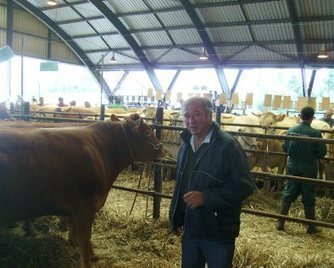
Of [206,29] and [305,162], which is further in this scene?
[206,29]

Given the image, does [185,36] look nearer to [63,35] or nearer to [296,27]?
[296,27]

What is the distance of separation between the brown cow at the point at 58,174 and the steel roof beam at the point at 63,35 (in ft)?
76.8

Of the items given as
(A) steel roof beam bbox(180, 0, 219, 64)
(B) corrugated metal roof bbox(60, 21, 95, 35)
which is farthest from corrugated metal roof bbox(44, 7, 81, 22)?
(A) steel roof beam bbox(180, 0, 219, 64)

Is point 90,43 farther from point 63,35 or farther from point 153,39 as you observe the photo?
point 153,39

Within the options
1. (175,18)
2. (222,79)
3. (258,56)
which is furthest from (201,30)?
(222,79)

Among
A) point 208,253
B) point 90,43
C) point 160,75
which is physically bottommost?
point 208,253

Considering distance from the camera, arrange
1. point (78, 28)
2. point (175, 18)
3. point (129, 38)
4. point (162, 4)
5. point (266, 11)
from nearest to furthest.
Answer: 1. point (266, 11)
2. point (162, 4)
3. point (175, 18)
4. point (129, 38)
5. point (78, 28)

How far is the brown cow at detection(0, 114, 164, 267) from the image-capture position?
3.23m

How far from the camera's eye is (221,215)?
248 cm

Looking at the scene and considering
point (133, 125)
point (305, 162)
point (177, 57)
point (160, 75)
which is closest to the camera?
point (133, 125)

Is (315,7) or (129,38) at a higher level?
(315,7)

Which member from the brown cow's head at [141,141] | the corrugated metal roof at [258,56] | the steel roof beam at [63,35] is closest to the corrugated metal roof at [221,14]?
the corrugated metal roof at [258,56]

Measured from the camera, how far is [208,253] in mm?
2557

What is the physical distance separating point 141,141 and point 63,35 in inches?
963
